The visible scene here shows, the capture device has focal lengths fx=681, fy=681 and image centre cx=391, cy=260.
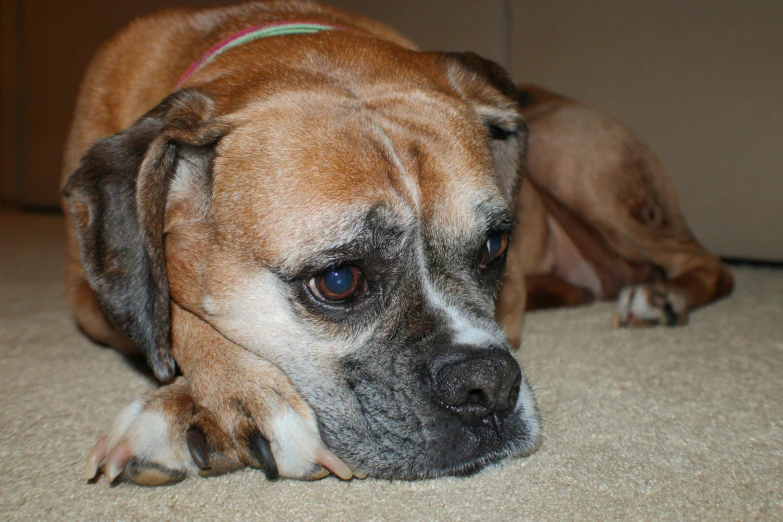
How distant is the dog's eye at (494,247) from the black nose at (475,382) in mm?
434

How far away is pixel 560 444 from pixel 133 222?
3.91 feet

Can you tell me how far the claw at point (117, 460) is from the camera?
57.8 inches

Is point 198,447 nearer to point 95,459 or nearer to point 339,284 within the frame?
point 95,459

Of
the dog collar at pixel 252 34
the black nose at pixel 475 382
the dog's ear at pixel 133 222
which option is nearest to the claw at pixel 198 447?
the dog's ear at pixel 133 222

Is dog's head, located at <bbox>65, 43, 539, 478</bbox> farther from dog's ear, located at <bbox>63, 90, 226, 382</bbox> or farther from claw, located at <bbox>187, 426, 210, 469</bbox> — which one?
claw, located at <bbox>187, 426, 210, 469</bbox>

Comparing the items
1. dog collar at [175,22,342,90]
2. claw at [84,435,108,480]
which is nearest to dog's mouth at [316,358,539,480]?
claw at [84,435,108,480]

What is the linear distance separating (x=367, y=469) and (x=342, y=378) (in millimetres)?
223

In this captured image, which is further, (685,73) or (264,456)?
(685,73)

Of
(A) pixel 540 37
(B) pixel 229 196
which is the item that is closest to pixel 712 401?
(B) pixel 229 196

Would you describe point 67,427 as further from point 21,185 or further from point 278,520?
point 21,185

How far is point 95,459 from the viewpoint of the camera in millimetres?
1496

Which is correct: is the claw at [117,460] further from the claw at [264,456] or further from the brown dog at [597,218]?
the brown dog at [597,218]

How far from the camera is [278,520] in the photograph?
4.50 feet

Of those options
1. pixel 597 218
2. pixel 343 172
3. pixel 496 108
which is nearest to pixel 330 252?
pixel 343 172
